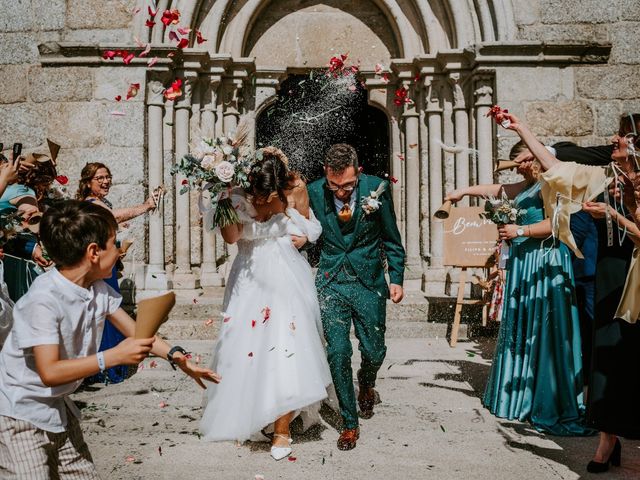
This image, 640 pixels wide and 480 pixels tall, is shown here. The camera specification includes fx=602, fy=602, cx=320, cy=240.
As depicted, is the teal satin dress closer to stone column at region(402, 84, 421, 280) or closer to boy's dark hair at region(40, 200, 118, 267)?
boy's dark hair at region(40, 200, 118, 267)

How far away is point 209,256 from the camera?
26.8 ft

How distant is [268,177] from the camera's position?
3832 mm

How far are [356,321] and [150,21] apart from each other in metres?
5.06

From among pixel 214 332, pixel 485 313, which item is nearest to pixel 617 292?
pixel 485 313

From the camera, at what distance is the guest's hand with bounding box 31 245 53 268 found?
187 inches

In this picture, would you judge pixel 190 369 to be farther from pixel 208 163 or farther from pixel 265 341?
pixel 208 163

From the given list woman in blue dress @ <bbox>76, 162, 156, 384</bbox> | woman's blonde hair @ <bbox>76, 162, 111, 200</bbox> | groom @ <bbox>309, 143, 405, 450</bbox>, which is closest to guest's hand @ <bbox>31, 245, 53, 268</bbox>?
woman in blue dress @ <bbox>76, 162, 156, 384</bbox>

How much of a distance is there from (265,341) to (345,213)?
1054 millimetres

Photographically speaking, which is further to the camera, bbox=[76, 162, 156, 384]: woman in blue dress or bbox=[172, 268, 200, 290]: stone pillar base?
bbox=[172, 268, 200, 290]: stone pillar base

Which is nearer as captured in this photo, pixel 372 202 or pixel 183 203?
pixel 372 202

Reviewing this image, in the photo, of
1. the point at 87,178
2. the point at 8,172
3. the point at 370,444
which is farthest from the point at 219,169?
the point at 87,178

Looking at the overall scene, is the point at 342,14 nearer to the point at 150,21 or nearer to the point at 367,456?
the point at 150,21

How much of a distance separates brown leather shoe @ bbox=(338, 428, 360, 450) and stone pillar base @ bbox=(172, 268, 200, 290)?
4.44m

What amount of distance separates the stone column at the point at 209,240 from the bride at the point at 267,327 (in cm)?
408
